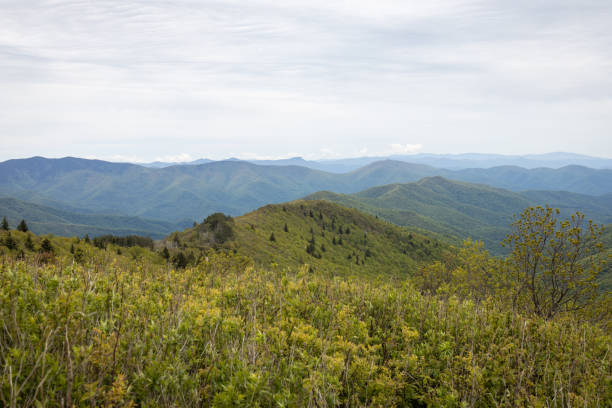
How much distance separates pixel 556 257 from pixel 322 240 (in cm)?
10763

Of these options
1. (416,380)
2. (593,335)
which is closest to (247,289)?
(416,380)

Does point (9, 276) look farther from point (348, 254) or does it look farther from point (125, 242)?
point (348, 254)

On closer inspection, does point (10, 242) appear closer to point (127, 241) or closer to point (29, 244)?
point (29, 244)

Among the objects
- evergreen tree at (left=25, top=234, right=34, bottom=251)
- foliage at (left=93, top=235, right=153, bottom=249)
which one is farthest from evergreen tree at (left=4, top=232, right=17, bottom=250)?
foliage at (left=93, top=235, right=153, bottom=249)

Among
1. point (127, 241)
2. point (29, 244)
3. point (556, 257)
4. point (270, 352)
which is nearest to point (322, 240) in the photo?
point (127, 241)

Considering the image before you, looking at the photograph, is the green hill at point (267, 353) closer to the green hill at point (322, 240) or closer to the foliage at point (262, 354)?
the foliage at point (262, 354)

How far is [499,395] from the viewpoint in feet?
17.9

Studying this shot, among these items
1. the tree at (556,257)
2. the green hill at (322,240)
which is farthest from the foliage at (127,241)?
the tree at (556,257)

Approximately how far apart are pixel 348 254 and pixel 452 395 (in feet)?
381

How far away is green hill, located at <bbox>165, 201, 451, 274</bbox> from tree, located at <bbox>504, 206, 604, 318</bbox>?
2185 inches

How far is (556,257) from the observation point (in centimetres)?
1661

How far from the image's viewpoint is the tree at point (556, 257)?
52.2 feet

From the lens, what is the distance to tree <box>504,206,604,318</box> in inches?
627

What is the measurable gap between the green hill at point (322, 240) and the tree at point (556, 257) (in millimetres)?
55499
